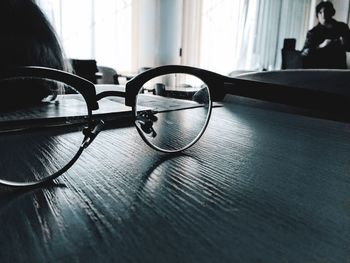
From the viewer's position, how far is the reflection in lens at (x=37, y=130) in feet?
0.76

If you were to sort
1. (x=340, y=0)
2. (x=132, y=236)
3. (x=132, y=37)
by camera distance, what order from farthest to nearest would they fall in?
(x=340, y=0), (x=132, y=37), (x=132, y=236)

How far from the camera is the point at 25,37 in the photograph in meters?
0.41

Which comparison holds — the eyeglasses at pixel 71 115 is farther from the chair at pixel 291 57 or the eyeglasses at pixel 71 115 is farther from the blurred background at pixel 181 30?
the chair at pixel 291 57

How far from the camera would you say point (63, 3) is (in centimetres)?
211

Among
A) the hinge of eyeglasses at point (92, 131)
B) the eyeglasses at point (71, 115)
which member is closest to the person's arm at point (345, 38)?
the eyeglasses at point (71, 115)

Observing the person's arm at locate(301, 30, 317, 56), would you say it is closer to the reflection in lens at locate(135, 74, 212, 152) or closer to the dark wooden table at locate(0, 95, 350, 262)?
the reflection in lens at locate(135, 74, 212, 152)

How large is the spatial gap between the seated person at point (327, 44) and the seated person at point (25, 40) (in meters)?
2.75

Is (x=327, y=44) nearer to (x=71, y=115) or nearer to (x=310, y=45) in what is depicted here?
(x=310, y=45)

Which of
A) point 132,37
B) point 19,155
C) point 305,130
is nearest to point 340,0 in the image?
point 132,37

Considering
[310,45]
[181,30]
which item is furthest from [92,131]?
[310,45]

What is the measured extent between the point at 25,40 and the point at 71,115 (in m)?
0.13

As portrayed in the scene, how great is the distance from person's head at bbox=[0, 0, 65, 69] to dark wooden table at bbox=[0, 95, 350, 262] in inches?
7.5

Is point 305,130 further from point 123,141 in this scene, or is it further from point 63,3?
point 63,3

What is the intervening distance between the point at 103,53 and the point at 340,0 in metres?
3.27
